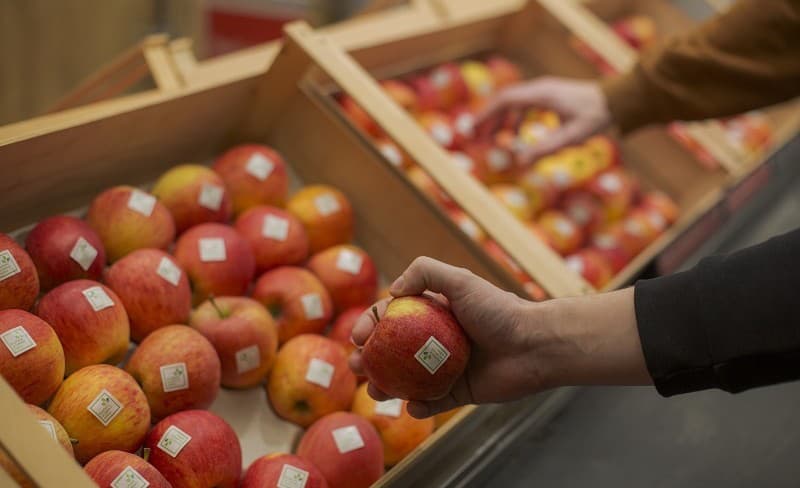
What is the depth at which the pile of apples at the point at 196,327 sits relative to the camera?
1.25 metres

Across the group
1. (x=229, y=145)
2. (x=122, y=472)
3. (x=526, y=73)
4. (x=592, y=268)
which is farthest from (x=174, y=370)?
(x=526, y=73)

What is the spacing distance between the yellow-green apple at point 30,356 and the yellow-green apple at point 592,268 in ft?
4.30

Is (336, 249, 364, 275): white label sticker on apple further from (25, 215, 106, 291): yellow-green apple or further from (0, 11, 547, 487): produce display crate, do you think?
(25, 215, 106, 291): yellow-green apple

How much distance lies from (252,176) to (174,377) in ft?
1.94

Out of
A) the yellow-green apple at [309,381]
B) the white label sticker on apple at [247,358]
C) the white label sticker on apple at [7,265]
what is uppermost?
the white label sticker on apple at [7,265]

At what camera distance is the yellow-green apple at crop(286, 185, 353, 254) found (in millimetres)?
1822

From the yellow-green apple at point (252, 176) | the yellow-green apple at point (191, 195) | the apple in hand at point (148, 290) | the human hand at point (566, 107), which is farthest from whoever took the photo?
the human hand at point (566, 107)

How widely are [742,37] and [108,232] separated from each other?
164 cm

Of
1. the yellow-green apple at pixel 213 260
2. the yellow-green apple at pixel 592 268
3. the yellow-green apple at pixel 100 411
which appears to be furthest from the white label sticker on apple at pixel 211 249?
the yellow-green apple at pixel 592 268

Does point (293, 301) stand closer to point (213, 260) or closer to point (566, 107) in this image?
point (213, 260)

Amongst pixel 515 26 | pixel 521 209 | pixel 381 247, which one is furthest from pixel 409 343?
pixel 515 26

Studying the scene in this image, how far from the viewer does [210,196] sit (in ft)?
5.61

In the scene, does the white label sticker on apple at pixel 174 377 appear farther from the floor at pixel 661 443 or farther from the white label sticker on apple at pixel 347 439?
the floor at pixel 661 443

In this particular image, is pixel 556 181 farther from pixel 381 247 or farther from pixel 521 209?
pixel 381 247
